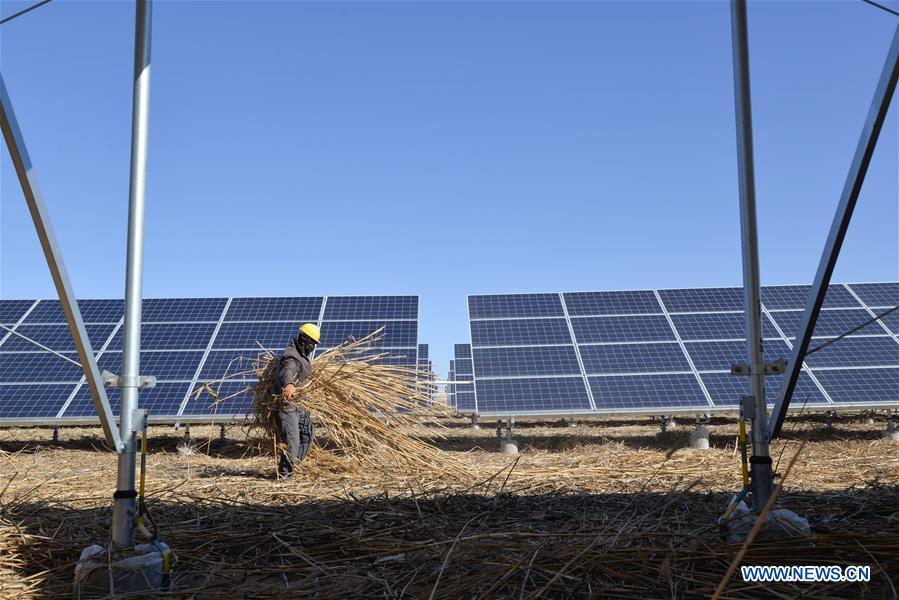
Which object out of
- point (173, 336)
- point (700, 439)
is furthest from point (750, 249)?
point (173, 336)

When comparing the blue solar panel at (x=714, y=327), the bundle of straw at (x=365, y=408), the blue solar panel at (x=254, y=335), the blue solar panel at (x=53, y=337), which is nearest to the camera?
the bundle of straw at (x=365, y=408)

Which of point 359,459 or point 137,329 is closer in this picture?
point 137,329

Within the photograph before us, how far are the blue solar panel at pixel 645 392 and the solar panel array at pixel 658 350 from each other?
0.01 metres

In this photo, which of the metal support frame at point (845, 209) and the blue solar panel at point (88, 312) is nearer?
the metal support frame at point (845, 209)

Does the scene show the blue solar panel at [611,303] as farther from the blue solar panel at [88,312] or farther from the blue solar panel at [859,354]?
the blue solar panel at [88,312]

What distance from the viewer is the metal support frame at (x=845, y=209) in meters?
3.23

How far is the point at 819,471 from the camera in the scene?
6.48 m

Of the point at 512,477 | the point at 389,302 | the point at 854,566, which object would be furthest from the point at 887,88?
the point at 389,302

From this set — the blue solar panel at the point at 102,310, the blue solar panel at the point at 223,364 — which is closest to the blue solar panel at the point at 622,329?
the blue solar panel at the point at 223,364

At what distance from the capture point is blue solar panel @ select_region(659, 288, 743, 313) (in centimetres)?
1334

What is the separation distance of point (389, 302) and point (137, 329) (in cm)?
1009

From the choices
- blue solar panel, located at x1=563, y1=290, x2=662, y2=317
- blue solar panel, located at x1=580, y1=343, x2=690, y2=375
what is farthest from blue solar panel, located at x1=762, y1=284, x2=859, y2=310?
blue solar panel, located at x1=580, y1=343, x2=690, y2=375

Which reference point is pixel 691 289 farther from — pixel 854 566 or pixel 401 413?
pixel 854 566

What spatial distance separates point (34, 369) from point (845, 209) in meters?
11.3
